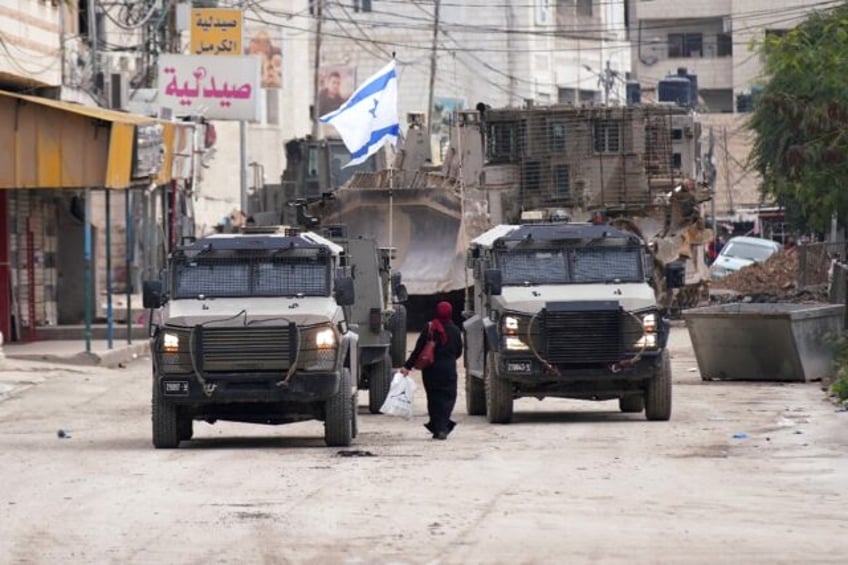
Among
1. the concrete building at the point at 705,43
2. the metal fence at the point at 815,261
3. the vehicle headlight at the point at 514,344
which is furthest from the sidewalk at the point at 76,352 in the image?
the concrete building at the point at 705,43

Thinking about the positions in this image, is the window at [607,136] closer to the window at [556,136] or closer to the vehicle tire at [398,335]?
the window at [556,136]

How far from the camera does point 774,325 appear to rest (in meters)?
28.1

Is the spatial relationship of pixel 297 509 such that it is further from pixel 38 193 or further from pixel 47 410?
pixel 38 193

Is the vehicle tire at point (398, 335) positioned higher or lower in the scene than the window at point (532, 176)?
lower

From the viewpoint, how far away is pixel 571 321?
2166cm

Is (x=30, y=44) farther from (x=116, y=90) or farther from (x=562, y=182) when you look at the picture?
(x=562, y=182)

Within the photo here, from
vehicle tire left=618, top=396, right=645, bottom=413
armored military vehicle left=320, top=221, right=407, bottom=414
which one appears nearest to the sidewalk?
armored military vehicle left=320, top=221, right=407, bottom=414

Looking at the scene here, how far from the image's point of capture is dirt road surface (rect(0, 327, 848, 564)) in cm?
1230

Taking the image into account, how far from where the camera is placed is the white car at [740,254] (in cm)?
5937

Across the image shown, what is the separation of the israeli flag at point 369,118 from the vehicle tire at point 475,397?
11.8 m

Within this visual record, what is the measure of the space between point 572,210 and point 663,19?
52.3 metres

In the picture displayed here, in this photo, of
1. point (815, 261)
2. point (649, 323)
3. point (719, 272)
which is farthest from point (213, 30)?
point (649, 323)

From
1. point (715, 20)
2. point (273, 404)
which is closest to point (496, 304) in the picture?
point (273, 404)

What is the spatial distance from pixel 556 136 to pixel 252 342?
1957cm
